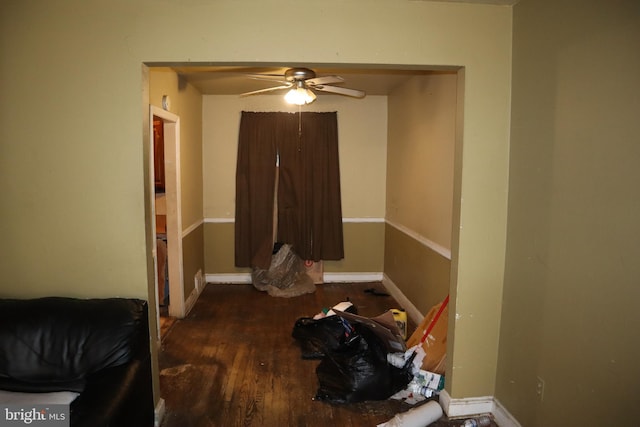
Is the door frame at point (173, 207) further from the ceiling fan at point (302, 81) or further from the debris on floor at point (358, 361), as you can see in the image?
the debris on floor at point (358, 361)

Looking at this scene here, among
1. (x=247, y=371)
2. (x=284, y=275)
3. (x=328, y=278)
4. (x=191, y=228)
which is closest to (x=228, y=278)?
(x=284, y=275)

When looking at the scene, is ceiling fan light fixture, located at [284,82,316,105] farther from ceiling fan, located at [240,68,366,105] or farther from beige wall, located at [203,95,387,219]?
beige wall, located at [203,95,387,219]

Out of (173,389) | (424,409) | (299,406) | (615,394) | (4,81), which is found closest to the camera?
(615,394)

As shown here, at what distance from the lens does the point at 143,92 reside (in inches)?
81.3

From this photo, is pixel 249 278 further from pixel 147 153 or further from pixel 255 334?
pixel 147 153

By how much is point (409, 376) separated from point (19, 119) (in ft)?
8.93

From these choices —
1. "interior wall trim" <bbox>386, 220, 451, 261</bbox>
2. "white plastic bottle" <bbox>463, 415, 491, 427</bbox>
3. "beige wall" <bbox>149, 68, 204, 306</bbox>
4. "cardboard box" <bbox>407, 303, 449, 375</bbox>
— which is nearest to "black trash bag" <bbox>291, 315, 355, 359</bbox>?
"cardboard box" <bbox>407, 303, 449, 375</bbox>

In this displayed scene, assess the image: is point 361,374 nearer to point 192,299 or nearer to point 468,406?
point 468,406

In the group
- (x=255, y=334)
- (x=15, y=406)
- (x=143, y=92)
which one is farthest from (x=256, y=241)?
(x=15, y=406)

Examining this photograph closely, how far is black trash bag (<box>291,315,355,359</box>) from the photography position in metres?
2.81

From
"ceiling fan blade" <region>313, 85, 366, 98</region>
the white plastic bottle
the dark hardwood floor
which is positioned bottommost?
the dark hardwood floor

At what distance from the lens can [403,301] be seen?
4363 mm

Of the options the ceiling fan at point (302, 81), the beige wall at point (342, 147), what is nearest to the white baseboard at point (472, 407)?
the ceiling fan at point (302, 81)

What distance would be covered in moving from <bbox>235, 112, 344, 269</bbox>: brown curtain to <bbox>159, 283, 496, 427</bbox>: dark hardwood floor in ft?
2.60
